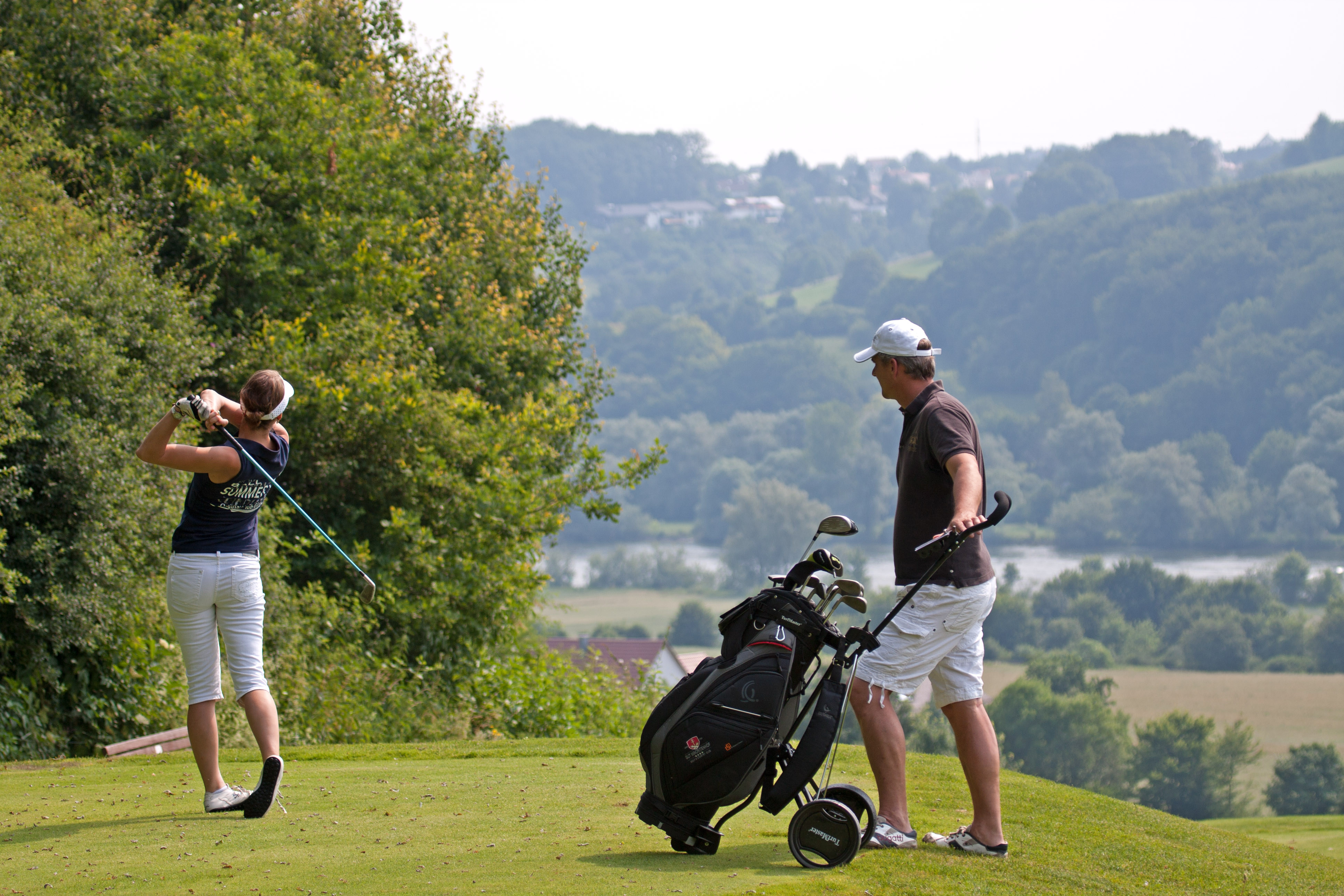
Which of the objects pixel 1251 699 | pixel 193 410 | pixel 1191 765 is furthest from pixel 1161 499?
pixel 193 410

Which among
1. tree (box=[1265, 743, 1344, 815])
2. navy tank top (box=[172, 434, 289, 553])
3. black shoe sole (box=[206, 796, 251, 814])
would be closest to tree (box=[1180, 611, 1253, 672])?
tree (box=[1265, 743, 1344, 815])

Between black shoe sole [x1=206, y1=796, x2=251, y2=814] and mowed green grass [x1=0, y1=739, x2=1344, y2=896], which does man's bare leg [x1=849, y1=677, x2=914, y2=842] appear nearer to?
mowed green grass [x1=0, y1=739, x2=1344, y2=896]

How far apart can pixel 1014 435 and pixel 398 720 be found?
185118mm

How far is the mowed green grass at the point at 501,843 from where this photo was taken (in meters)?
4.59

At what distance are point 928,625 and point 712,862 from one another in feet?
4.37

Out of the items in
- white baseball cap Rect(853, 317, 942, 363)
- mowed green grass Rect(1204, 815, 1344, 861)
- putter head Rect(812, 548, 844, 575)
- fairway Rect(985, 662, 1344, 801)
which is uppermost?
white baseball cap Rect(853, 317, 942, 363)

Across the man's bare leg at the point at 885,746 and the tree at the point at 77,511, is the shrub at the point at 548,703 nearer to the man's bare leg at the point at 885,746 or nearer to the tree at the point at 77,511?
the tree at the point at 77,511

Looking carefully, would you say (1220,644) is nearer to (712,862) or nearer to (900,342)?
(900,342)

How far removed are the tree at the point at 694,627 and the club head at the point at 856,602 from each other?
12055 centimetres

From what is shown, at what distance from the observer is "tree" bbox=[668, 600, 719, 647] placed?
12525 centimetres

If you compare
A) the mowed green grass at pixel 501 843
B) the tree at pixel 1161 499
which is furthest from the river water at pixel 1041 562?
the mowed green grass at pixel 501 843

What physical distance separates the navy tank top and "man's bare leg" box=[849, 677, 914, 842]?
111 inches

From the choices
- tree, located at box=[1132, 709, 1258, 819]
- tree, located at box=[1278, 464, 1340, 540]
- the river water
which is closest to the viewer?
tree, located at box=[1132, 709, 1258, 819]

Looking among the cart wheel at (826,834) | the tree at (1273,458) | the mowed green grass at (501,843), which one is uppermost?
the cart wheel at (826,834)
